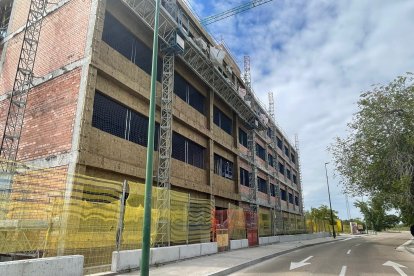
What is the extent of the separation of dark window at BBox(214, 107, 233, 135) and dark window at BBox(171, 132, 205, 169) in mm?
4316

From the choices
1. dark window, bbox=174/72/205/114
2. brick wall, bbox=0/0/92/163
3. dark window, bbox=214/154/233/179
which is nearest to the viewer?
brick wall, bbox=0/0/92/163

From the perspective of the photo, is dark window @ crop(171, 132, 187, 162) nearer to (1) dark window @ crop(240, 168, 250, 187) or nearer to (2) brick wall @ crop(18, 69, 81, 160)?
(2) brick wall @ crop(18, 69, 81, 160)

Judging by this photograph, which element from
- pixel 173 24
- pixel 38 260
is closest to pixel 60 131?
pixel 38 260

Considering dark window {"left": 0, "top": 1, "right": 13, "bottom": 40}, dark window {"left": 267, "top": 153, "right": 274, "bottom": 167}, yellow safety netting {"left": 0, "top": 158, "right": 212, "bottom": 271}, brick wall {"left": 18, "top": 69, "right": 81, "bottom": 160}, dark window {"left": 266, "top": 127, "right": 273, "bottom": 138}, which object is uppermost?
dark window {"left": 0, "top": 1, "right": 13, "bottom": 40}

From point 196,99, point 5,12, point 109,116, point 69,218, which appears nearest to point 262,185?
point 196,99

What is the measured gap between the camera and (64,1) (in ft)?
53.6

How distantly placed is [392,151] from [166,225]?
47.1ft

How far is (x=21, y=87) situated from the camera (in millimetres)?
15570

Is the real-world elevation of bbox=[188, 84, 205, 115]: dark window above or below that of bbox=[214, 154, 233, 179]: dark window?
above

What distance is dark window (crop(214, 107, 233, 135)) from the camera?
26.3 metres

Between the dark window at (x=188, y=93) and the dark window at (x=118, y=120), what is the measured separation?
439 cm

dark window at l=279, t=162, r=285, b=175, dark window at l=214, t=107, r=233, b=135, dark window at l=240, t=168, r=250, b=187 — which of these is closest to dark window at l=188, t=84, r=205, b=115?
dark window at l=214, t=107, r=233, b=135

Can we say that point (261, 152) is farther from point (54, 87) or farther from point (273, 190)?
point (54, 87)

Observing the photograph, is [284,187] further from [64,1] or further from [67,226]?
[67,226]
